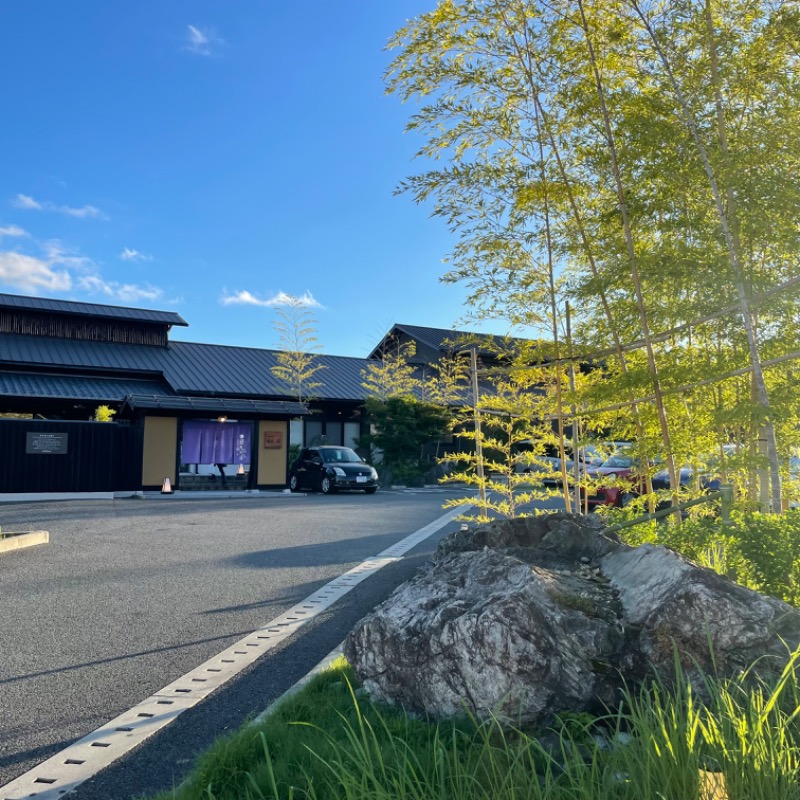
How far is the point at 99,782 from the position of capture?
2.47 m

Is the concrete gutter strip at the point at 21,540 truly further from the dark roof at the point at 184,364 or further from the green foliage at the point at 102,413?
the dark roof at the point at 184,364

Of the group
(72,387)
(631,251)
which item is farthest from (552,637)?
(72,387)

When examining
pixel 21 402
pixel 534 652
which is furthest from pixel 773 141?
pixel 21 402

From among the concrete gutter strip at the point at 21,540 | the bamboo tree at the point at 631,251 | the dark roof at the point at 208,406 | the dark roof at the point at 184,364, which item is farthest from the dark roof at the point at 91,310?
the bamboo tree at the point at 631,251

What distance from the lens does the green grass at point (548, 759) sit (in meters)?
1.74

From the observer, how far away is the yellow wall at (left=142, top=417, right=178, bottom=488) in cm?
1772

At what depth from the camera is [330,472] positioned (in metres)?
19.2

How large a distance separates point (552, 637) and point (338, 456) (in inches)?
702

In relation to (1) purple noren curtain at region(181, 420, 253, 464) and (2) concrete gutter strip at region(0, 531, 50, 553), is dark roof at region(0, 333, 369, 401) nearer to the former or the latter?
(1) purple noren curtain at region(181, 420, 253, 464)

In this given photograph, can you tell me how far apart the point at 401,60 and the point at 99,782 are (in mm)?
4917

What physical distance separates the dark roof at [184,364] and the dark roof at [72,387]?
0.29 metres

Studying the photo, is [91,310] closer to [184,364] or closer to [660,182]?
[184,364]

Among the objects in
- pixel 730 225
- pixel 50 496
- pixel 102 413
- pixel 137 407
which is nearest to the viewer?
pixel 730 225

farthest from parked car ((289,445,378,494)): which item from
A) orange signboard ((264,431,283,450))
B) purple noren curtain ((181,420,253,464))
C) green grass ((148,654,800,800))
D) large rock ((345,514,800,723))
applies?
green grass ((148,654,800,800))
